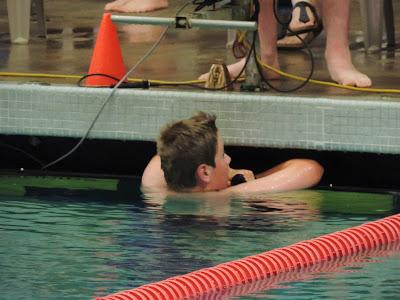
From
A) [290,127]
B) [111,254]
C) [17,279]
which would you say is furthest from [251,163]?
[17,279]

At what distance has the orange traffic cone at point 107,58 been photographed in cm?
789

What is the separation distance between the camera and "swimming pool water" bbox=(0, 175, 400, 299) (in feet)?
19.0

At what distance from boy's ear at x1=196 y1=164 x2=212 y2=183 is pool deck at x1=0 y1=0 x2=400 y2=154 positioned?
355 millimetres

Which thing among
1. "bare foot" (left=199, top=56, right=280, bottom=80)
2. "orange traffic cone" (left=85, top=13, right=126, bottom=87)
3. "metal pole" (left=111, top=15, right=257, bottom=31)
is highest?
"metal pole" (left=111, top=15, right=257, bottom=31)

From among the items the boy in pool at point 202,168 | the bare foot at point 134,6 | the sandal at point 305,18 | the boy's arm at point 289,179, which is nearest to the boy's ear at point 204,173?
the boy in pool at point 202,168

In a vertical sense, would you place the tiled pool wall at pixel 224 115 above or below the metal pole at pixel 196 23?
below

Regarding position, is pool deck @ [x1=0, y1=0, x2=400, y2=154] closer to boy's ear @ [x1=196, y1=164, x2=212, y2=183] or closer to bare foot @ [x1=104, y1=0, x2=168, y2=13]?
boy's ear @ [x1=196, y1=164, x2=212, y2=183]

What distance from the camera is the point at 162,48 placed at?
9.22 meters

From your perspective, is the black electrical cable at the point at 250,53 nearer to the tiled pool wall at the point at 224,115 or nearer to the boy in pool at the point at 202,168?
the tiled pool wall at the point at 224,115

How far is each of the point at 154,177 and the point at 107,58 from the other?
2.72ft

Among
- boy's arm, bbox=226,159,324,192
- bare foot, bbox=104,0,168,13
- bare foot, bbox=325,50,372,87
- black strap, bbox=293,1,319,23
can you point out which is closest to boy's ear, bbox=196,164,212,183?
boy's arm, bbox=226,159,324,192

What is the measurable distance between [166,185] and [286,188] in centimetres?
59

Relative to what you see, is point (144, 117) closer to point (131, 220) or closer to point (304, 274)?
point (131, 220)

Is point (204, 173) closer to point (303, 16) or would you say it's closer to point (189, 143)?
point (189, 143)
